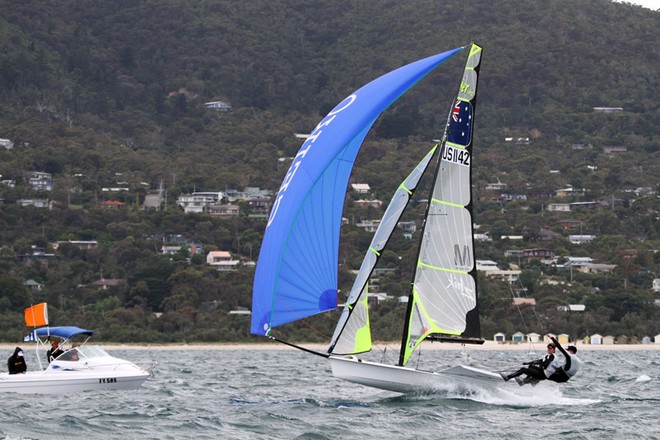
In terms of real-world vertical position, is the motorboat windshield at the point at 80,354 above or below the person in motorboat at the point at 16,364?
above

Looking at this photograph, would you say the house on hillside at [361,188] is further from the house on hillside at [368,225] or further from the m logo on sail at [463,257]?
the m logo on sail at [463,257]

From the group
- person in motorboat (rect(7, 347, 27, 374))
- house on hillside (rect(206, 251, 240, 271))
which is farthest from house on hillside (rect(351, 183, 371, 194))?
person in motorboat (rect(7, 347, 27, 374))

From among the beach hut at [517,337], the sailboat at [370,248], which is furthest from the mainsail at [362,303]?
the beach hut at [517,337]

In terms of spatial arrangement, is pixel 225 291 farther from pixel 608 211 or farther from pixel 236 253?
pixel 608 211

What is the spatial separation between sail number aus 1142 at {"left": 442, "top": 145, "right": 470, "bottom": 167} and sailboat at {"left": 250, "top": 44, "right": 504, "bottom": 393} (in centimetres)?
2

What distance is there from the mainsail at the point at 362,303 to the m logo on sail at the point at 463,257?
1.51 metres

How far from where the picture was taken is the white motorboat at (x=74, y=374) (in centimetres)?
2617

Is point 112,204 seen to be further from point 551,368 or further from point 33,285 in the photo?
point 551,368

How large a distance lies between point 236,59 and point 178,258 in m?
89.4

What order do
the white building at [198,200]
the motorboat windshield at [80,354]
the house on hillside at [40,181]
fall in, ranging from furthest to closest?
the house on hillside at [40,181] < the white building at [198,200] < the motorboat windshield at [80,354]

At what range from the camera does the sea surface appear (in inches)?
809

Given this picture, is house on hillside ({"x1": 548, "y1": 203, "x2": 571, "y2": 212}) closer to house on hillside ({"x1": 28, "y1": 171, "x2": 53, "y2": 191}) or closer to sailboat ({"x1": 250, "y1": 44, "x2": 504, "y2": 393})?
house on hillside ({"x1": 28, "y1": 171, "x2": 53, "y2": 191})

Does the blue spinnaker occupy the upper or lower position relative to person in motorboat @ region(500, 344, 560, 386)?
upper

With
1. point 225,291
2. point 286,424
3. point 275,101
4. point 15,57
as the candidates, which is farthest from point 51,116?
point 286,424
